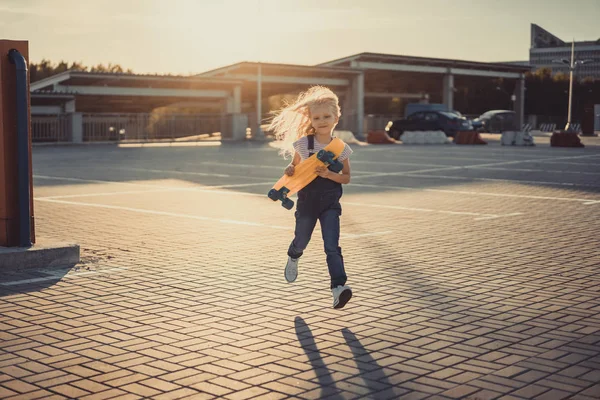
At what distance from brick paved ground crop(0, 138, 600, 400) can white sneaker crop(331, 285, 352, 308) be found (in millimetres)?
96

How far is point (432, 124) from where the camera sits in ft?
159

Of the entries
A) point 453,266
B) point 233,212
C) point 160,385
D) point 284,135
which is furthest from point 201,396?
point 233,212

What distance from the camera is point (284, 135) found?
693 cm

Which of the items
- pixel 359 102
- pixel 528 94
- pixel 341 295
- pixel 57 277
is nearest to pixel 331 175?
pixel 341 295

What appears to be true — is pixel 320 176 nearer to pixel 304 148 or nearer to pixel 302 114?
pixel 304 148

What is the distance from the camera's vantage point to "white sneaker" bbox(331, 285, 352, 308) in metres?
6.11

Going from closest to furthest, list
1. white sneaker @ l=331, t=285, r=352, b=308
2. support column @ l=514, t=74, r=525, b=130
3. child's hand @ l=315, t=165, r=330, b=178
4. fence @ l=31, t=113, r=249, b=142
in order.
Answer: white sneaker @ l=331, t=285, r=352, b=308 < child's hand @ l=315, t=165, r=330, b=178 < fence @ l=31, t=113, r=249, b=142 < support column @ l=514, t=74, r=525, b=130

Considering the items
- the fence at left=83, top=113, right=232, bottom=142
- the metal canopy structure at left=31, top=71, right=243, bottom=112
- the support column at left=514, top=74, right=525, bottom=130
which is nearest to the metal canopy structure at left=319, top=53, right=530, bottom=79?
the support column at left=514, top=74, right=525, bottom=130

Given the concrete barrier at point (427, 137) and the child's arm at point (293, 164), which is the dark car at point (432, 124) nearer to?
the concrete barrier at point (427, 137)

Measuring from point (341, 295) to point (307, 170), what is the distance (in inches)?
38.2

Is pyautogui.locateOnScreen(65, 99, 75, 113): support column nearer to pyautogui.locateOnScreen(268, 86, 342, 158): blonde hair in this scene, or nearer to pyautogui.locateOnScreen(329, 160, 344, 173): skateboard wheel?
pyautogui.locateOnScreen(268, 86, 342, 158): blonde hair

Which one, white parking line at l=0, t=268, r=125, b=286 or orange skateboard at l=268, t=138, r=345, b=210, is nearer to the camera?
orange skateboard at l=268, t=138, r=345, b=210

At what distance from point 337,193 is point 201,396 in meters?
2.49

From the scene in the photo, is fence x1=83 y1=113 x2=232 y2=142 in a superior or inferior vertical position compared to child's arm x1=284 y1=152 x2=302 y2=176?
superior
